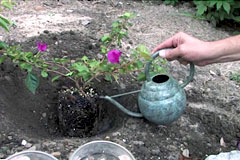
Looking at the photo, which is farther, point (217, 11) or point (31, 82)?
point (217, 11)

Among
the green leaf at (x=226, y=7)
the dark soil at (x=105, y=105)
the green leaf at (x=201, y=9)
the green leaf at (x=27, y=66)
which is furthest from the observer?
the green leaf at (x=201, y=9)

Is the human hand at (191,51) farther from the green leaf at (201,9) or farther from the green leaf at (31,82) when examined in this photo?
the green leaf at (201,9)

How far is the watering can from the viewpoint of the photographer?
2.32 metres

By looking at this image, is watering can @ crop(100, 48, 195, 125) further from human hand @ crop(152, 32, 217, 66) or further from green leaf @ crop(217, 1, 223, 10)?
green leaf @ crop(217, 1, 223, 10)

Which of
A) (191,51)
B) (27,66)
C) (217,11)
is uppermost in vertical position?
(191,51)

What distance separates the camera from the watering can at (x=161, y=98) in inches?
91.5

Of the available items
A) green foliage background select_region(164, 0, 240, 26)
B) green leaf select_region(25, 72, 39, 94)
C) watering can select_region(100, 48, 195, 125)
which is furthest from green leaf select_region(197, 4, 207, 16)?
green leaf select_region(25, 72, 39, 94)

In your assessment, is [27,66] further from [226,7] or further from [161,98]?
[226,7]

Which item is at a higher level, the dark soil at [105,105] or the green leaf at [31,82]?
the green leaf at [31,82]

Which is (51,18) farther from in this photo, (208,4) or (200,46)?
(200,46)

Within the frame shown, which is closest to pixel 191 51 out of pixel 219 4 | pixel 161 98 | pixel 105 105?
pixel 161 98

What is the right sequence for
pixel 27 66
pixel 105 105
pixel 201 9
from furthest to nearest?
pixel 201 9 < pixel 105 105 < pixel 27 66

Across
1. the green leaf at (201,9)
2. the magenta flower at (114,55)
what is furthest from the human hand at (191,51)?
the green leaf at (201,9)

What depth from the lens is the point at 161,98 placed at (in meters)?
2.33
